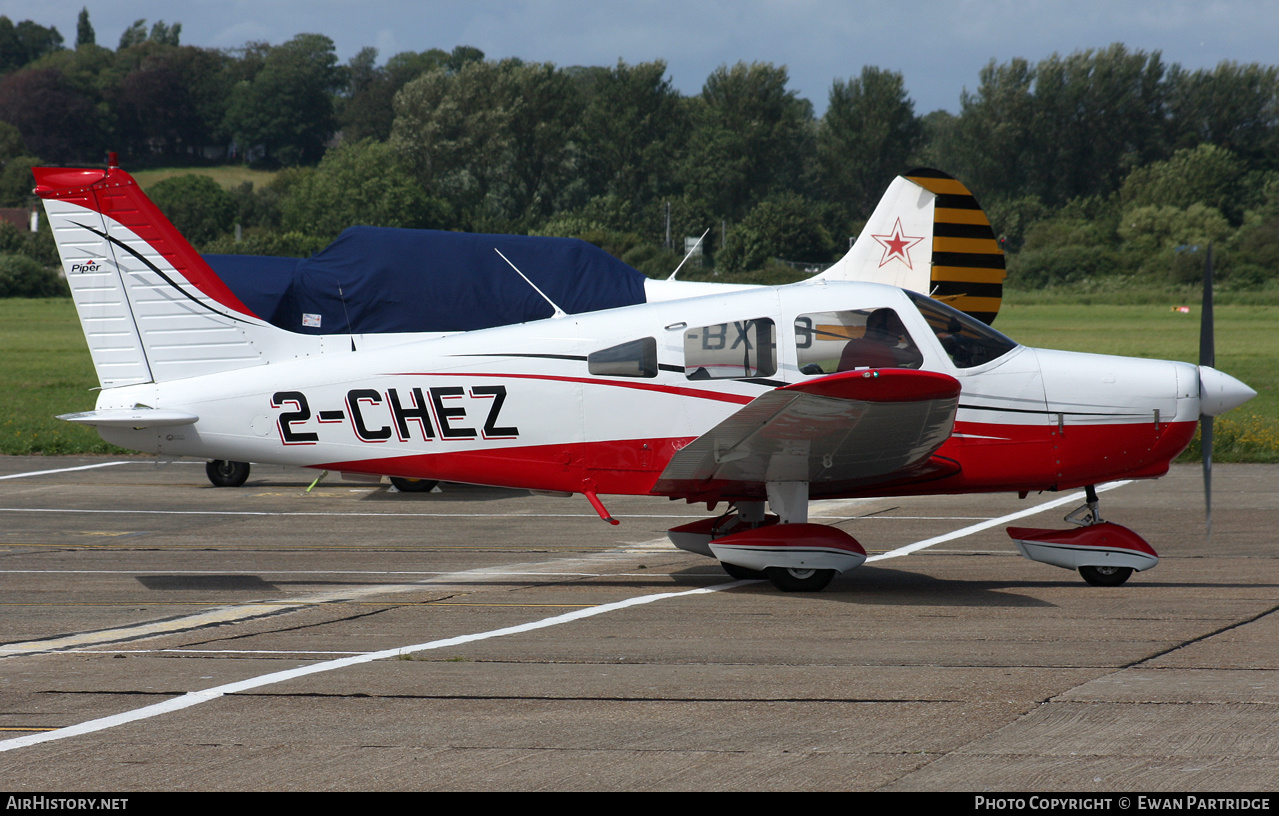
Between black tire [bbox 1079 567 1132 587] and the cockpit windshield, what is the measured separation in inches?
72.3

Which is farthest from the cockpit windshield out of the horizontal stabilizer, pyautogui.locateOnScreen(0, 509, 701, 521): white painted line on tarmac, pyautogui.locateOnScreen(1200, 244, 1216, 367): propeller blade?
the horizontal stabilizer

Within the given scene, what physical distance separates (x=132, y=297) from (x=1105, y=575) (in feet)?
26.3

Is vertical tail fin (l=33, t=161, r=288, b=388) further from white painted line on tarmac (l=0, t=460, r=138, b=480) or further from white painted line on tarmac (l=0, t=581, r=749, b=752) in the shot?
white painted line on tarmac (l=0, t=460, r=138, b=480)

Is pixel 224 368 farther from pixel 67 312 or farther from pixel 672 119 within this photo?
pixel 672 119

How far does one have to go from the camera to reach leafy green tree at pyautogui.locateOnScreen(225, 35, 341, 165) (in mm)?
155750

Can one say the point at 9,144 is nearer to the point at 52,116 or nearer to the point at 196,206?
the point at 52,116

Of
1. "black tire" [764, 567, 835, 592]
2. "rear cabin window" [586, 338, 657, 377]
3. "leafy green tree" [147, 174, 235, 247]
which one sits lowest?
"black tire" [764, 567, 835, 592]

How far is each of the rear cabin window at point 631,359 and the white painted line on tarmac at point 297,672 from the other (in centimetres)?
171

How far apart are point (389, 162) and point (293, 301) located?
3095 inches

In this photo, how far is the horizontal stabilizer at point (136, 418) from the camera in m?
9.07

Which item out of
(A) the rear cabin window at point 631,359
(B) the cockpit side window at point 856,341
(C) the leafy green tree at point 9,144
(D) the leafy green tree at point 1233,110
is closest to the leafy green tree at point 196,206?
(C) the leafy green tree at point 9,144

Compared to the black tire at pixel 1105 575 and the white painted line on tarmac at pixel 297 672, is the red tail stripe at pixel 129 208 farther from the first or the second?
the black tire at pixel 1105 575

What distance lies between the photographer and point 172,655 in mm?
7297

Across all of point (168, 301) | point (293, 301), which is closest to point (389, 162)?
point (293, 301)
